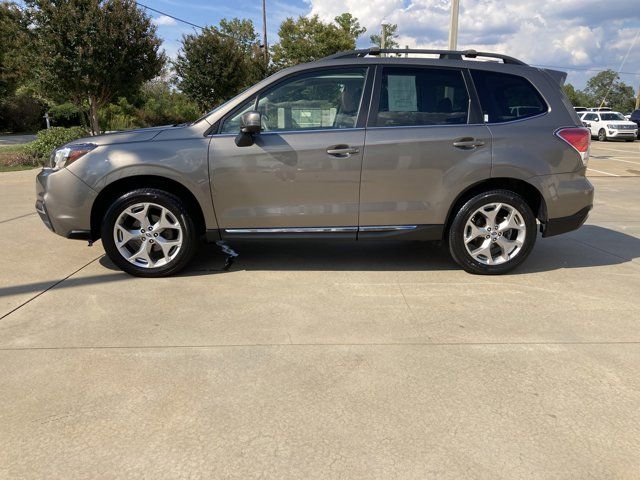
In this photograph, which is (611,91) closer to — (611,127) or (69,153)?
(611,127)

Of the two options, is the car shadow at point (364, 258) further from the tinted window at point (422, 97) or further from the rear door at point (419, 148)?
the tinted window at point (422, 97)

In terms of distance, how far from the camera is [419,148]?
4.50m

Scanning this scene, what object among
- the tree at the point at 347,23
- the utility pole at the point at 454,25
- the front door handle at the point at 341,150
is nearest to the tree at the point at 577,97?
the tree at the point at 347,23

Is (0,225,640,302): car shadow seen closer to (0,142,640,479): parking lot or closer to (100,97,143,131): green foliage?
(0,142,640,479): parking lot

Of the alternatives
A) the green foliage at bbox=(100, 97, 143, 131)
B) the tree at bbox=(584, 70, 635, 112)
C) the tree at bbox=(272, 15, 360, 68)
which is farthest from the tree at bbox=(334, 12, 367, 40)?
the tree at bbox=(584, 70, 635, 112)

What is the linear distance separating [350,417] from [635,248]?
15.9 feet

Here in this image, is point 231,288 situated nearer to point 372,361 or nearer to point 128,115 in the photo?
point 372,361

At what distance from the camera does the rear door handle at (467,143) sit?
454 cm

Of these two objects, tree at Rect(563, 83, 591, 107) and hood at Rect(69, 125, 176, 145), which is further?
tree at Rect(563, 83, 591, 107)

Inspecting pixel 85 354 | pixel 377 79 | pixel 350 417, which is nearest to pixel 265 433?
pixel 350 417

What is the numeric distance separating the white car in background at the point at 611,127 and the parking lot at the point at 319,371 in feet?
92.8

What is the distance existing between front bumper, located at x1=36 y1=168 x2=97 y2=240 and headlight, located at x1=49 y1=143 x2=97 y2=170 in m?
0.08

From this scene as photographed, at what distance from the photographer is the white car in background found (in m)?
29.1

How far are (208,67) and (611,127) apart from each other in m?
22.7
